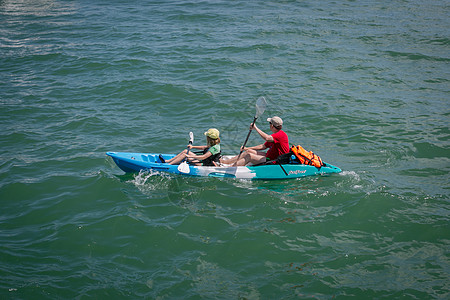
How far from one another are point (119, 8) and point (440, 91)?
18.2 metres

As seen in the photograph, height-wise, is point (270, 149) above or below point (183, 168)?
above

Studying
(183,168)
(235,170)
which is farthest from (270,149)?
(183,168)

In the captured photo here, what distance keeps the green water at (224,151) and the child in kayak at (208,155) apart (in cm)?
49

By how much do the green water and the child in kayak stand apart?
0.49 meters

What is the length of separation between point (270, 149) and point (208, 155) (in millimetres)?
1637

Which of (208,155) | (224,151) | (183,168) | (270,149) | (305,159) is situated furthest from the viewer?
(224,151)

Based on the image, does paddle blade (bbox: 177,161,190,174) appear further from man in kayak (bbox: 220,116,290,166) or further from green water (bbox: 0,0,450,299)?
man in kayak (bbox: 220,116,290,166)

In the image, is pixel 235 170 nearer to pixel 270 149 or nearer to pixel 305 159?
pixel 270 149

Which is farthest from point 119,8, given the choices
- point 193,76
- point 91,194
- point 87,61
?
point 91,194

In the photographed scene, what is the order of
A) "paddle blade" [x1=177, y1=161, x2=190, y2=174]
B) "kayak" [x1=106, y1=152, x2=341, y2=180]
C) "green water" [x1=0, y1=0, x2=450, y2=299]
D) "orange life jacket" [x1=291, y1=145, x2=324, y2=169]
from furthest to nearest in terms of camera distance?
"orange life jacket" [x1=291, y1=145, x2=324, y2=169]
"kayak" [x1=106, y1=152, x2=341, y2=180]
"paddle blade" [x1=177, y1=161, x2=190, y2=174]
"green water" [x1=0, y1=0, x2=450, y2=299]

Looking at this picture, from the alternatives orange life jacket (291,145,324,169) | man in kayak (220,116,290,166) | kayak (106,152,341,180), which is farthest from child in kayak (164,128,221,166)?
orange life jacket (291,145,324,169)

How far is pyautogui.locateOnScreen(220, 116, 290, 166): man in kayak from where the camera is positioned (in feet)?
32.1

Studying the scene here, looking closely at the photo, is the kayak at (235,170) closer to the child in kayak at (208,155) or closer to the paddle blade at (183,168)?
the paddle blade at (183,168)

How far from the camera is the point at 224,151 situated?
1147 centimetres
